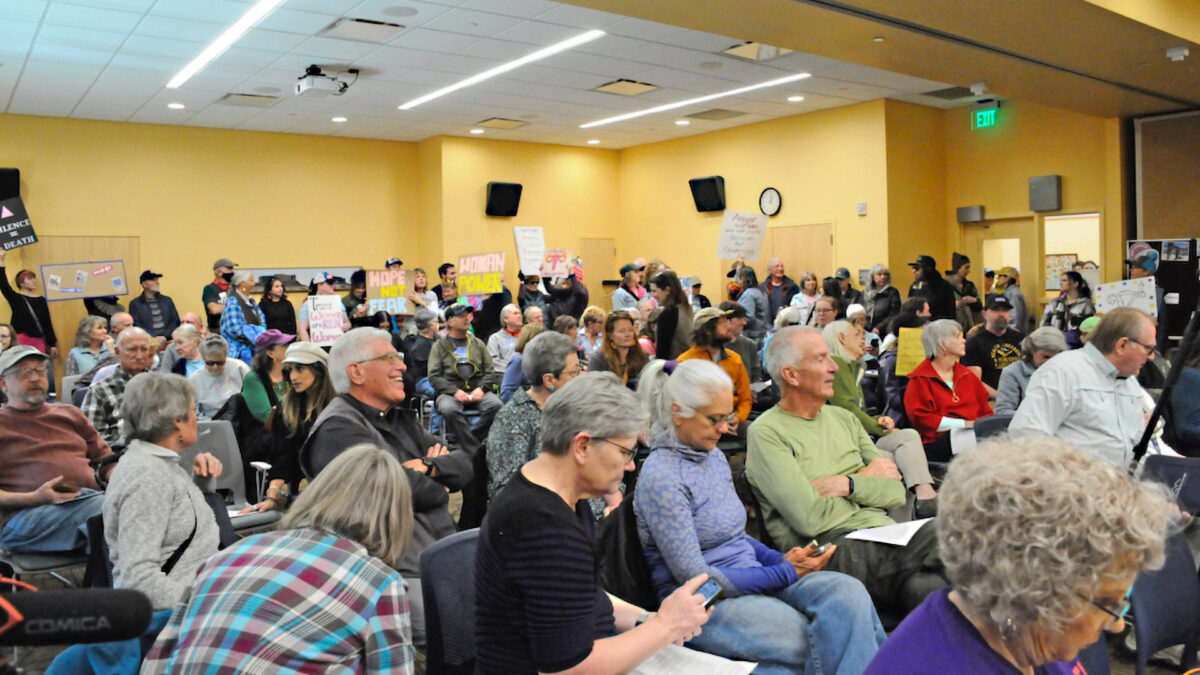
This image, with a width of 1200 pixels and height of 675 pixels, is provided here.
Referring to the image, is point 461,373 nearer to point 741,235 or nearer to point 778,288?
point 741,235

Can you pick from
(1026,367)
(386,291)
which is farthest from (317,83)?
(1026,367)

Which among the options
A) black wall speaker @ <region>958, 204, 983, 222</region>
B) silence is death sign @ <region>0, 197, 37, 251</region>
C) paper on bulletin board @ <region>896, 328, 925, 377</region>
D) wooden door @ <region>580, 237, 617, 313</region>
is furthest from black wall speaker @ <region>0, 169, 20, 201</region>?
black wall speaker @ <region>958, 204, 983, 222</region>

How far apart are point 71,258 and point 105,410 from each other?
8.15 meters

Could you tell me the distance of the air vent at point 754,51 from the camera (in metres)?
8.88

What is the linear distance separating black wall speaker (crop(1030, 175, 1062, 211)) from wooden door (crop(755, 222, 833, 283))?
2528mm

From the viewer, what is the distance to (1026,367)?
5.40 meters

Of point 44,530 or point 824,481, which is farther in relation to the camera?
point 44,530

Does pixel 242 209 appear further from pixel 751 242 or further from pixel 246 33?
pixel 751 242

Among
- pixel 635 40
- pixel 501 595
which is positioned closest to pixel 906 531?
pixel 501 595

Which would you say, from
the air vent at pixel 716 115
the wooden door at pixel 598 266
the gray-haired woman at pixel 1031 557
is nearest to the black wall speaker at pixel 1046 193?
the air vent at pixel 716 115

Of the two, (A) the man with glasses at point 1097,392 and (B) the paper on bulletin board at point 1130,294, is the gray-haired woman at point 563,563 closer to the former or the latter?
(A) the man with glasses at point 1097,392

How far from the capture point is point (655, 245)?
49.8 ft

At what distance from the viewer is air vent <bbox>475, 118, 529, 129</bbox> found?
41.9ft

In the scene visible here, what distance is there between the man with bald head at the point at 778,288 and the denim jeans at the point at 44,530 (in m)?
9.42
